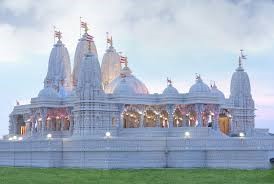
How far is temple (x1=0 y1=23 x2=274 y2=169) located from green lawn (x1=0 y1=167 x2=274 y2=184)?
8.68ft

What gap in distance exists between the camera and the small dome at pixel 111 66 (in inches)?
3024

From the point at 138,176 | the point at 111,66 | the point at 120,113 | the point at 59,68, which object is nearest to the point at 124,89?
the point at 120,113

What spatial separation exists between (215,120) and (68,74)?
22.0 meters

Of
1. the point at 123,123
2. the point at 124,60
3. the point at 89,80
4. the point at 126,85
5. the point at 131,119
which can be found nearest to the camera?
the point at 89,80

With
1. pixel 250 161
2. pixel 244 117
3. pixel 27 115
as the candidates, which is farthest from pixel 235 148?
pixel 27 115

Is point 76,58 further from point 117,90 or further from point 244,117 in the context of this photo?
point 244,117

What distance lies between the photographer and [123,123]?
66062 millimetres

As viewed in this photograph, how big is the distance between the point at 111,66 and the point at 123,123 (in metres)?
13.0

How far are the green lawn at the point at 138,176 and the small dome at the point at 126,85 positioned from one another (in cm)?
1420

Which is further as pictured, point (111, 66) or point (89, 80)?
point (111, 66)

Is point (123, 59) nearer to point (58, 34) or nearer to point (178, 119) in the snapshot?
point (58, 34)

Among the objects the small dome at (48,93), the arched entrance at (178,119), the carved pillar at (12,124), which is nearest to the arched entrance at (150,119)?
the arched entrance at (178,119)

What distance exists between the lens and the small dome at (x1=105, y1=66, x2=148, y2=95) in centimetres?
6494

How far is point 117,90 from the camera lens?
64.8m
